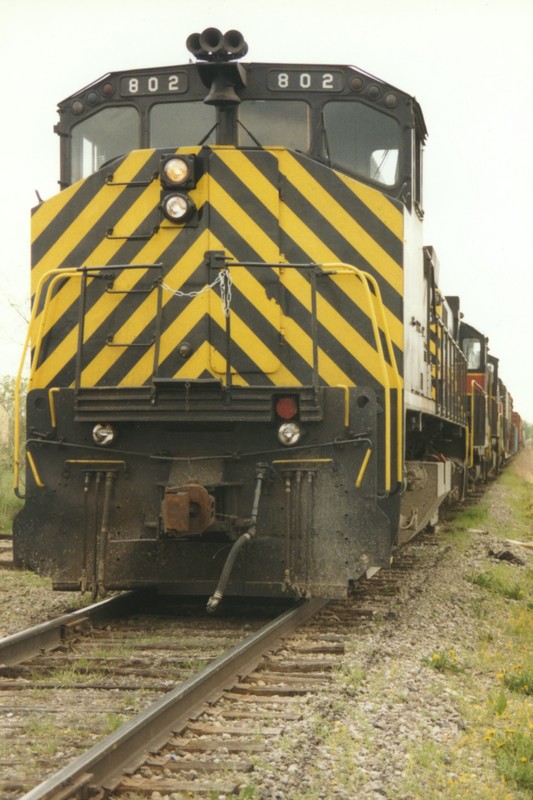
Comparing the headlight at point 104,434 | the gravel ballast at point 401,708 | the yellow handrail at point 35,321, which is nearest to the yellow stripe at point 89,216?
the yellow handrail at point 35,321

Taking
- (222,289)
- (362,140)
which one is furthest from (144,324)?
(362,140)

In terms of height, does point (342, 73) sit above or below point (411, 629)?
above

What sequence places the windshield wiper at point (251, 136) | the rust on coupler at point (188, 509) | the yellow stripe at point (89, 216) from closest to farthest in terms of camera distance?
1. the rust on coupler at point (188, 509)
2. the yellow stripe at point (89, 216)
3. the windshield wiper at point (251, 136)

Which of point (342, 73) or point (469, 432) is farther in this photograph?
point (469, 432)

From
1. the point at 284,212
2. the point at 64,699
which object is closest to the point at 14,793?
the point at 64,699

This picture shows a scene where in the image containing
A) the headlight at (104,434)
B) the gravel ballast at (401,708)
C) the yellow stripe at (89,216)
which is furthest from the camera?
the yellow stripe at (89,216)

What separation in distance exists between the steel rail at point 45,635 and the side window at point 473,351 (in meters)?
16.2

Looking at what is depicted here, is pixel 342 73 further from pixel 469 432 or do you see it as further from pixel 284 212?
pixel 469 432

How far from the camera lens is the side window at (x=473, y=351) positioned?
2220 cm

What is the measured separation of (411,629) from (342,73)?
157 inches

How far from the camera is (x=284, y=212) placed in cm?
701

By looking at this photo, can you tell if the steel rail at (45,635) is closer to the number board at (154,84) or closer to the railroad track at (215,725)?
the railroad track at (215,725)

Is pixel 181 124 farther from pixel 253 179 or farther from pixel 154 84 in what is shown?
pixel 253 179

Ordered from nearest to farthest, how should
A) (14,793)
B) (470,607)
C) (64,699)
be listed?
(14,793), (64,699), (470,607)
